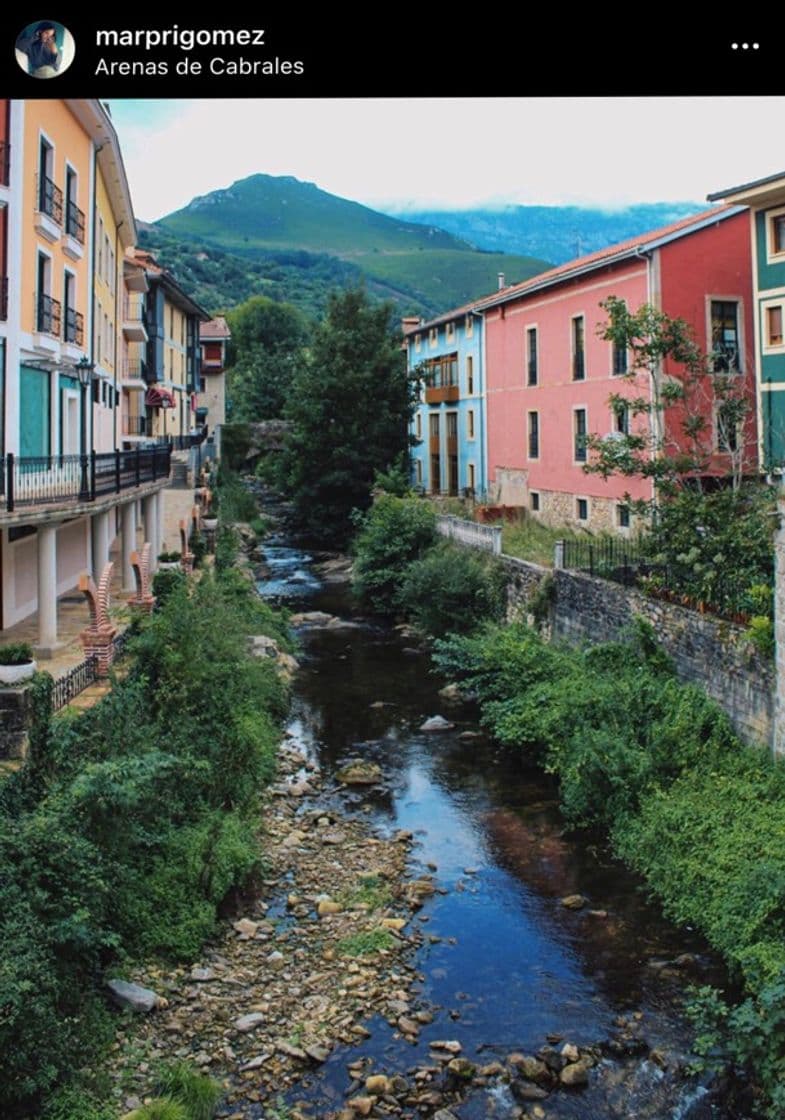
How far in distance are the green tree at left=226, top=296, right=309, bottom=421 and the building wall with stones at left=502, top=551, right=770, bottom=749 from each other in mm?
41961

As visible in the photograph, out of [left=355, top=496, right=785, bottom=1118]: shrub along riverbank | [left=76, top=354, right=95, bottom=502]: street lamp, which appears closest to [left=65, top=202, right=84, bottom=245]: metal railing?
[left=76, top=354, right=95, bottom=502]: street lamp

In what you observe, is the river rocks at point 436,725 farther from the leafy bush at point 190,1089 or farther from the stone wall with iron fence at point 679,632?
the leafy bush at point 190,1089

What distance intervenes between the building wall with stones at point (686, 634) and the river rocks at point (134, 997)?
8.56m

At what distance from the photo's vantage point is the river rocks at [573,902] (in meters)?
12.0

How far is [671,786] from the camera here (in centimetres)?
1358

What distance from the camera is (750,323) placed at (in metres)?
26.5

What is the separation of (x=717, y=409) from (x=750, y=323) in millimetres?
3207

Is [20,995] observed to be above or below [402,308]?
below

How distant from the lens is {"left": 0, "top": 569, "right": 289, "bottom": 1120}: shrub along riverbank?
7902 millimetres

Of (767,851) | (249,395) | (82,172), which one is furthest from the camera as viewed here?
(249,395)

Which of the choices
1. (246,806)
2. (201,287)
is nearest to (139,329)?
(246,806)

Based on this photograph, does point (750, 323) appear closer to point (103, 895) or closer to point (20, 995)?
point (103, 895)

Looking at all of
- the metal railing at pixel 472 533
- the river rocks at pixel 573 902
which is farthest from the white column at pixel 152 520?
the river rocks at pixel 573 902

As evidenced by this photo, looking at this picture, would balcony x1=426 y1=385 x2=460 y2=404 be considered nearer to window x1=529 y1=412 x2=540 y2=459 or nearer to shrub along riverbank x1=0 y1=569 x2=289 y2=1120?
window x1=529 y1=412 x2=540 y2=459
